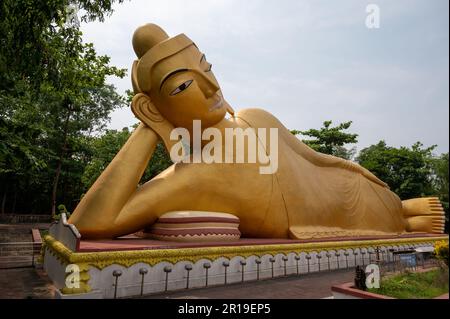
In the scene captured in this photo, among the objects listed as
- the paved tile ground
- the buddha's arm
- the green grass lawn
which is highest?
the buddha's arm

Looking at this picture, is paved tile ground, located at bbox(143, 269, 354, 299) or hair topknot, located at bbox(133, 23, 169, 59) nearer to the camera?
paved tile ground, located at bbox(143, 269, 354, 299)

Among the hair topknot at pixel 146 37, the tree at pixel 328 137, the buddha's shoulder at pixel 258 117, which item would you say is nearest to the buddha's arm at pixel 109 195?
the hair topknot at pixel 146 37

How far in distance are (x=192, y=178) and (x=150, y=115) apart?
2.40 meters

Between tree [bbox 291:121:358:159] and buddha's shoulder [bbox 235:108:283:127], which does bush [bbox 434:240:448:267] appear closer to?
buddha's shoulder [bbox 235:108:283:127]

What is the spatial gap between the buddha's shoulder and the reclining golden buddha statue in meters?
0.04

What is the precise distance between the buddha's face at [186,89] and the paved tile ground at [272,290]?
5.02m

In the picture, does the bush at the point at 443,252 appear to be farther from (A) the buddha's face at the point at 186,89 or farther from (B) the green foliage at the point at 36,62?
(B) the green foliage at the point at 36,62

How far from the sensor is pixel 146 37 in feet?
32.2

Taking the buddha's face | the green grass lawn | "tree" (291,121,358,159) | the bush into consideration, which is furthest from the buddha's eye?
"tree" (291,121,358,159)

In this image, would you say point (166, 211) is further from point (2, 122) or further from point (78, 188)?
point (78, 188)

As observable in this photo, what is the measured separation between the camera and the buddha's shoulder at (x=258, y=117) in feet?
38.4

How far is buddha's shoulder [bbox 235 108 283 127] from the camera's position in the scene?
38.4 feet

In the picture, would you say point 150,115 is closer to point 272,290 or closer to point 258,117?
point 258,117
